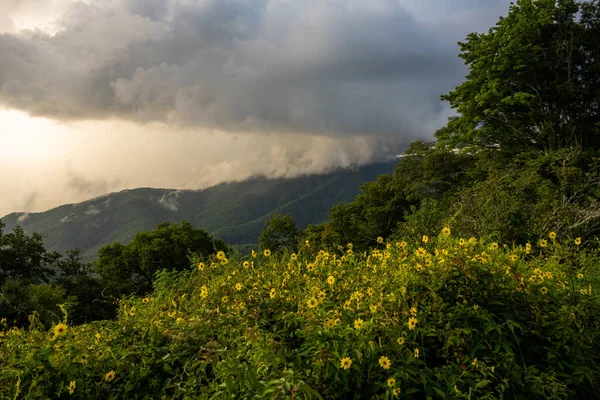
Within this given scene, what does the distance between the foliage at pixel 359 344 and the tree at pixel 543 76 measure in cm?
1567

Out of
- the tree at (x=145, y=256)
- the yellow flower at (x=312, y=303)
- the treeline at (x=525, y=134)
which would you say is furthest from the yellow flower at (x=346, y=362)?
the tree at (x=145, y=256)

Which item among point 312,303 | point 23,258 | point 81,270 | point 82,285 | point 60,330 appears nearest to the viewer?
point 60,330

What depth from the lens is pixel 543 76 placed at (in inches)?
683

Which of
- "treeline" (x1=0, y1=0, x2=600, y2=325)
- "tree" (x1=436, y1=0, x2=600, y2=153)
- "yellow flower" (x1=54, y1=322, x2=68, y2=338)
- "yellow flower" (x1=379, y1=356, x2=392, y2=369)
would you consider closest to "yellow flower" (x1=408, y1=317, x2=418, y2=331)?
"yellow flower" (x1=379, y1=356, x2=392, y2=369)

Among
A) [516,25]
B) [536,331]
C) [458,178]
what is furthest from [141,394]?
[458,178]

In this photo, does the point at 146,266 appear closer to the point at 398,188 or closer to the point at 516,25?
the point at 398,188

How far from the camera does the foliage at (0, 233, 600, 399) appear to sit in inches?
86.4

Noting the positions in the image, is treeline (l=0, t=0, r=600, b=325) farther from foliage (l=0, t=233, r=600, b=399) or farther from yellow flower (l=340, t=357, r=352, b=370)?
yellow flower (l=340, t=357, r=352, b=370)

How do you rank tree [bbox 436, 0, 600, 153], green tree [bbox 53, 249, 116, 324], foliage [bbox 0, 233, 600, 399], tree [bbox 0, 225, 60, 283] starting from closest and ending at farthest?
foliage [bbox 0, 233, 600, 399] < tree [bbox 436, 0, 600, 153] < tree [bbox 0, 225, 60, 283] < green tree [bbox 53, 249, 116, 324]

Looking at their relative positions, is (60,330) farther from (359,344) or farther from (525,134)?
(525,134)

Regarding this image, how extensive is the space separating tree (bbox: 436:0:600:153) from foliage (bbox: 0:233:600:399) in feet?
51.4

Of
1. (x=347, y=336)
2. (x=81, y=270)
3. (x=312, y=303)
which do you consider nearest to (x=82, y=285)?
(x=81, y=270)

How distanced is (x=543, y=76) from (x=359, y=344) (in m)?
19.6

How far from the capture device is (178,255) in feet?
118
